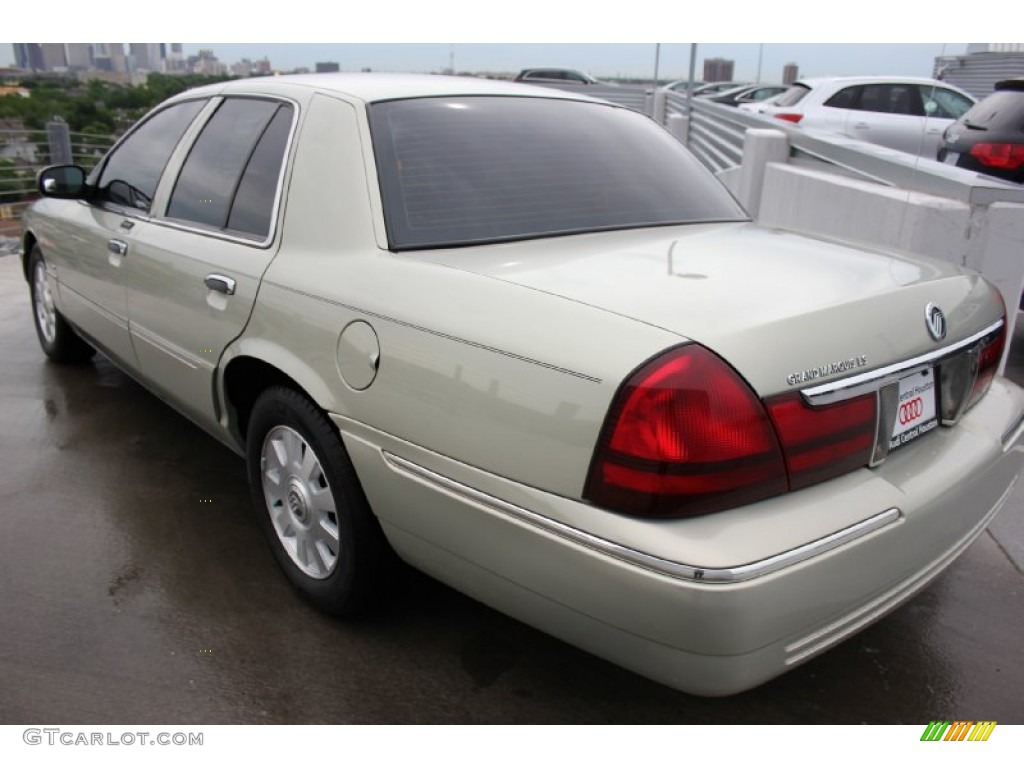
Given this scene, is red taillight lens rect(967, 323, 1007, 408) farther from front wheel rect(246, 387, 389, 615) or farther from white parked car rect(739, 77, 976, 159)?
white parked car rect(739, 77, 976, 159)

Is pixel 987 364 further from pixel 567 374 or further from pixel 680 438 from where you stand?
pixel 567 374

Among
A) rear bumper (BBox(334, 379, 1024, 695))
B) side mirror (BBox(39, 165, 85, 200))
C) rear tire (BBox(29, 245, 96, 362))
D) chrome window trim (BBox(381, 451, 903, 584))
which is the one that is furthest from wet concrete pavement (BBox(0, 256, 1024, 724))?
rear tire (BBox(29, 245, 96, 362))

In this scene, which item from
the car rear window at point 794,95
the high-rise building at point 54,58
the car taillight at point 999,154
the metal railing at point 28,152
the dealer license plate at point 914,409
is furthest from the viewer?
the car rear window at point 794,95

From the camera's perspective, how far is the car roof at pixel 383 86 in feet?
9.66

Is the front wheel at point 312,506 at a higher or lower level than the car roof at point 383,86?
lower

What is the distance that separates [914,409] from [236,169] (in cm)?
238

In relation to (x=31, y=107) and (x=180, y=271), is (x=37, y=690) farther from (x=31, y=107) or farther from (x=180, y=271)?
(x=31, y=107)

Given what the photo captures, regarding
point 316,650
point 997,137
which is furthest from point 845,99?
point 316,650

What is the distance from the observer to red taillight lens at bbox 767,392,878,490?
1.91 meters

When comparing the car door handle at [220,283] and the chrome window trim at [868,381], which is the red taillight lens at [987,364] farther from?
the car door handle at [220,283]

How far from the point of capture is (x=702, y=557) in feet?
5.84

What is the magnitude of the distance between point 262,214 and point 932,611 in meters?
2.56

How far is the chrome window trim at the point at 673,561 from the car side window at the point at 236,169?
1.33 m
